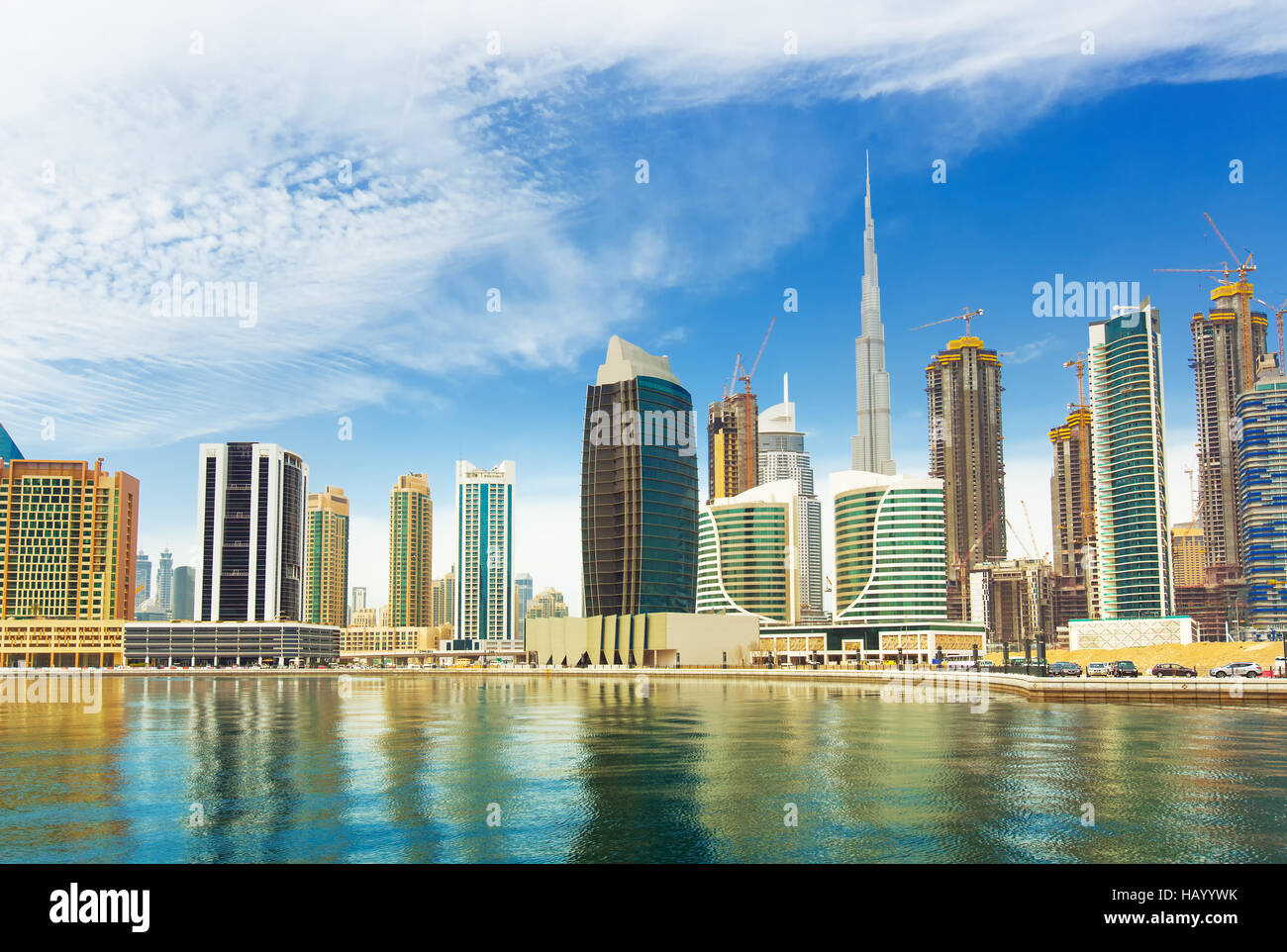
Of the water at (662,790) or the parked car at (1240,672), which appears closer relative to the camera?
the water at (662,790)

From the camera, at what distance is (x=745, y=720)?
333 ft

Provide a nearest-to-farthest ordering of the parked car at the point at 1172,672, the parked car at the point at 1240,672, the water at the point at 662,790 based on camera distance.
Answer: the water at the point at 662,790 < the parked car at the point at 1240,672 < the parked car at the point at 1172,672

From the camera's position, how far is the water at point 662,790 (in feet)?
138

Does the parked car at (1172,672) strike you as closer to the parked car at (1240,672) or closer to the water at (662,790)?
the parked car at (1240,672)

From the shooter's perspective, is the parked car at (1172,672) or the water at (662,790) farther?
the parked car at (1172,672)

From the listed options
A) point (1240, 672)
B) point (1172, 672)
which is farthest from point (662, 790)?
point (1172, 672)

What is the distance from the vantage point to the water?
42.1 m

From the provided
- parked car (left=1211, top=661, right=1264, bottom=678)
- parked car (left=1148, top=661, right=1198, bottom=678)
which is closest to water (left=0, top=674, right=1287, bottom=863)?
parked car (left=1211, top=661, right=1264, bottom=678)

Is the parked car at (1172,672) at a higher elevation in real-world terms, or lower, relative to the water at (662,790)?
lower

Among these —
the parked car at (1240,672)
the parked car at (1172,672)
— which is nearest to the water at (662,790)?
the parked car at (1240,672)

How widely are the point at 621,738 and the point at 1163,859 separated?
4947cm

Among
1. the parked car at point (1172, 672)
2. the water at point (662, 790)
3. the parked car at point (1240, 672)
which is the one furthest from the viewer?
the parked car at point (1172, 672)
